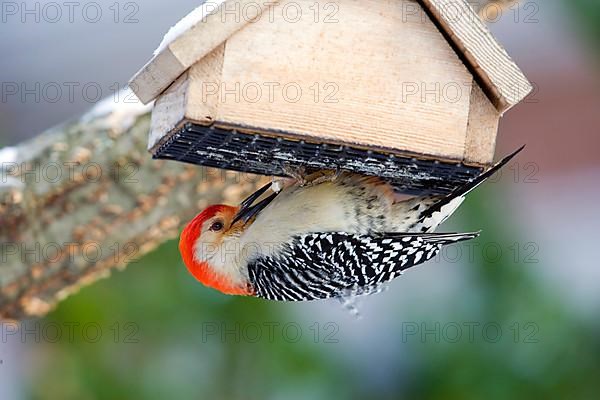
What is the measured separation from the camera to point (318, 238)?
2.99m

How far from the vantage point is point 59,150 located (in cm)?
375

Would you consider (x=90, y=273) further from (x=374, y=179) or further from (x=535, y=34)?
(x=535, y=34)

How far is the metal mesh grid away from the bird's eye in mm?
217

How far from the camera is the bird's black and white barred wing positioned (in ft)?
9.68

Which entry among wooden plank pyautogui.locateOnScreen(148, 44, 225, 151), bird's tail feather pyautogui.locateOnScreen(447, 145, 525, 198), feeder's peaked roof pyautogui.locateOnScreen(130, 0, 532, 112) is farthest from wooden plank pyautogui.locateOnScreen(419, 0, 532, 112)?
wooden plank pyautogui.locateOnScreen(148, 44, 225, 151)

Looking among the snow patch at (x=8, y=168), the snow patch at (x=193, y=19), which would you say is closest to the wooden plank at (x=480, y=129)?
the snow patch at (x=193, y=19)

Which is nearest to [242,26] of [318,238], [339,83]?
[339,83]

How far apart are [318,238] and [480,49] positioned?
Answer: 873 millimetres

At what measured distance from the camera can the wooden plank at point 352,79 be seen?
2.41m

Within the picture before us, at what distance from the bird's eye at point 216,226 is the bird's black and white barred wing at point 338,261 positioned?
0.59ft

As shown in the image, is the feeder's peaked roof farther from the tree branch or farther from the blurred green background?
the blurred green background

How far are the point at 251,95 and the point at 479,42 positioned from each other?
0.71 meters

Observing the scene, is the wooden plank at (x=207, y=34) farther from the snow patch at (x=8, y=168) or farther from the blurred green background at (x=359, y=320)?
the blurred green background at (x=359, y=320)

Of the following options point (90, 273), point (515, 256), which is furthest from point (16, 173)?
point (515, 256)
